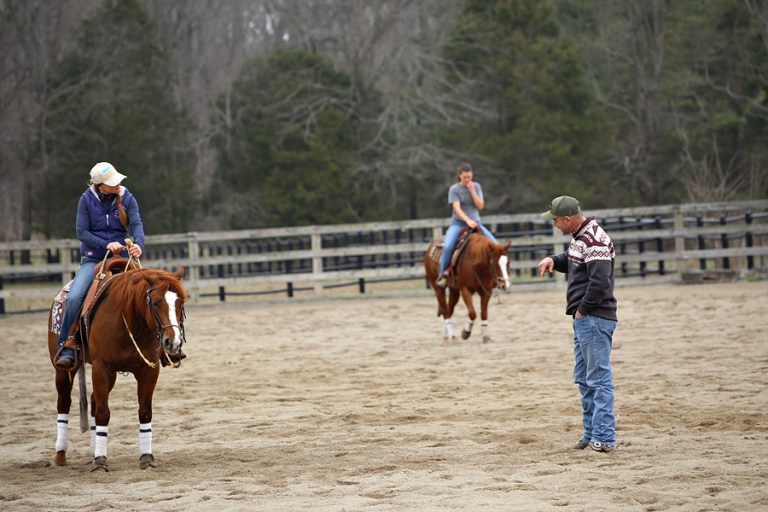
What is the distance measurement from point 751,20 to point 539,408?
1238 inches

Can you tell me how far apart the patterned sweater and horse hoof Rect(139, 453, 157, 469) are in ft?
10.7

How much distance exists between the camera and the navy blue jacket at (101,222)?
8.42m

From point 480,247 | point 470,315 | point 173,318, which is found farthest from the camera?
point 470,315

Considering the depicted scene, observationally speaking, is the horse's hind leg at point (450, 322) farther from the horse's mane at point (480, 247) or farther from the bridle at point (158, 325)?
the bridle at point (158, 325)

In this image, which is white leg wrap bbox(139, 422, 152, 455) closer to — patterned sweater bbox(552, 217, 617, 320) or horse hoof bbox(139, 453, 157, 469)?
horse hoof bbox(139, 453, 157, 469)

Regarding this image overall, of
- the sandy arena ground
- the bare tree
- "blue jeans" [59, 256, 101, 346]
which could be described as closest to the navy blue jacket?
"blue jeans" [59, 256, 101, 346]

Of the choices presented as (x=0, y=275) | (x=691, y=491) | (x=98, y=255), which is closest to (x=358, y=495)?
(x=691, y=491)

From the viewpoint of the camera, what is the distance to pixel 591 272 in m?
7.75

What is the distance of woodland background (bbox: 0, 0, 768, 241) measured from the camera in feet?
117

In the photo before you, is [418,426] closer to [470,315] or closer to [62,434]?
[62,434]

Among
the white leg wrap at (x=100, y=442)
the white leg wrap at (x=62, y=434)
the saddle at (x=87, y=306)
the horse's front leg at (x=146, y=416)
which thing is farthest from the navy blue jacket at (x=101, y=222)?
the white leg wrap at (x=100, y=442)

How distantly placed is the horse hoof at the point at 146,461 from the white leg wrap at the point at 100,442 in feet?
0.90

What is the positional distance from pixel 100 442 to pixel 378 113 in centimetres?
3104

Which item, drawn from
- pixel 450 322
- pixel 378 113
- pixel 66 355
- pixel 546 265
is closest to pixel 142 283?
pixel 66 355
